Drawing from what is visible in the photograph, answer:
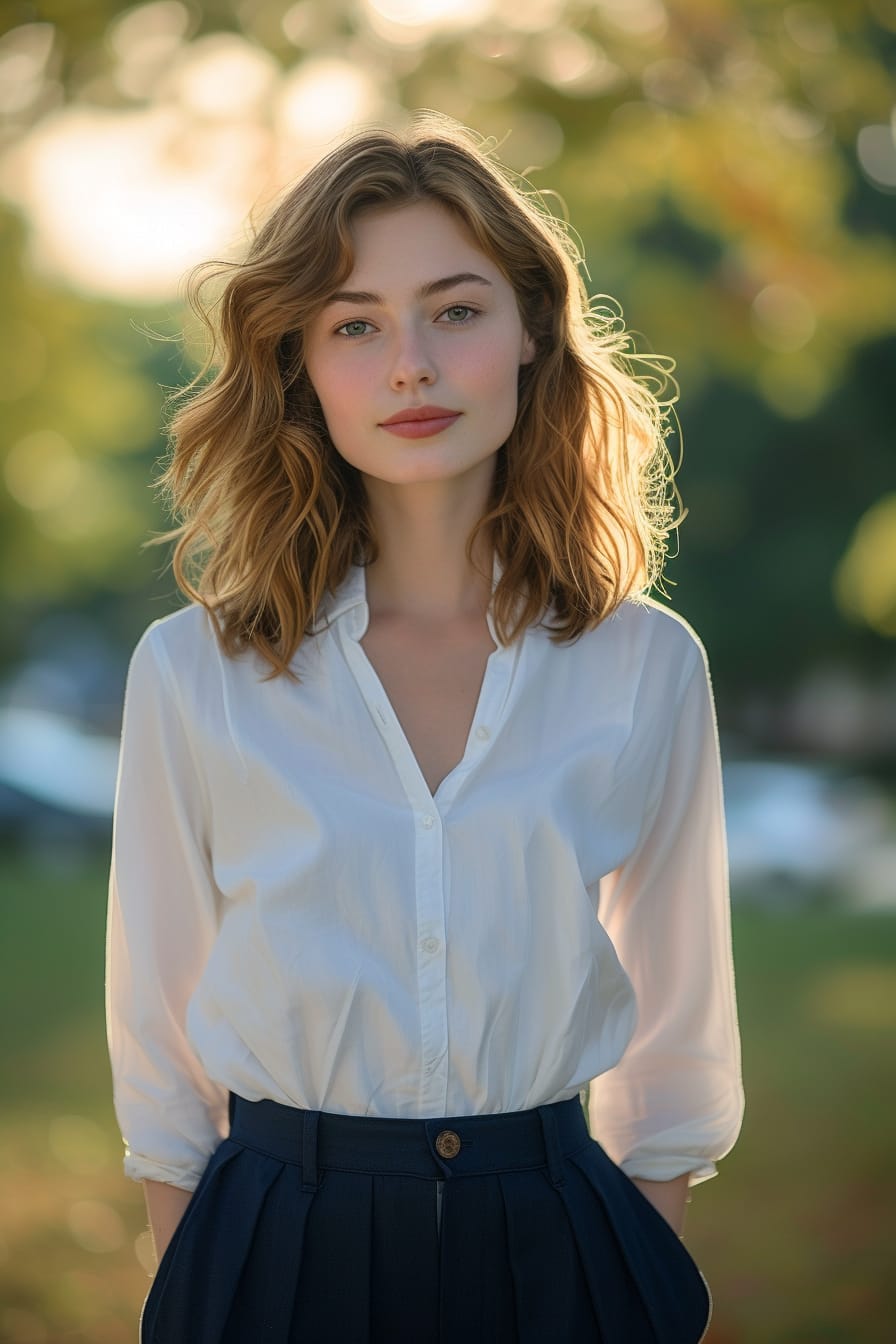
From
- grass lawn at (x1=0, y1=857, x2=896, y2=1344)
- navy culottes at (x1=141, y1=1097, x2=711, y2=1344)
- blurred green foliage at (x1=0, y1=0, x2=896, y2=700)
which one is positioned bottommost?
grass lawn at (x1=0, y1=857, x2=896, y2=1344)

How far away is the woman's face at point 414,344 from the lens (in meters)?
2.24

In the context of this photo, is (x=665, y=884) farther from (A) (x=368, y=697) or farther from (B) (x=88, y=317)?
(B) (x=88, y=317)

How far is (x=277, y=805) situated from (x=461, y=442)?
580 millimetres

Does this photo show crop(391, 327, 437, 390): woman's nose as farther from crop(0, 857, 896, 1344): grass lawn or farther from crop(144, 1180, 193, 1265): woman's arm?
crop(0, 857, 896, 1344): grass lawn

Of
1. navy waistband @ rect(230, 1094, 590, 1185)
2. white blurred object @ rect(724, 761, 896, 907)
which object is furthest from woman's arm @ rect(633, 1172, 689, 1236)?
white blurred object @ rect(724, 761, 896, 907)

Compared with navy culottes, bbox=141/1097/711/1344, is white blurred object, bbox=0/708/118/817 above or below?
above

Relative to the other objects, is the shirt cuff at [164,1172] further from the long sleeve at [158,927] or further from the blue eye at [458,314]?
the blue eye at [458,314]

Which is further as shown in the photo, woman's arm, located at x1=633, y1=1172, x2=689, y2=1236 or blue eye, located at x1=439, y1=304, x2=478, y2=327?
woman's arm, located at x1=633, y1=1172, x2=689, y2=1236

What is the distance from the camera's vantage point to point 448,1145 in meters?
2.10

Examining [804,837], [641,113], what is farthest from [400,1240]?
[804,837]

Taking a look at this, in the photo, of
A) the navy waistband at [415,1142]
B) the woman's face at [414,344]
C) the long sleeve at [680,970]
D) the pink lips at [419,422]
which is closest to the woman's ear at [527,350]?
the woman's face at [414,344]

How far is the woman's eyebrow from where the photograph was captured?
2250mm

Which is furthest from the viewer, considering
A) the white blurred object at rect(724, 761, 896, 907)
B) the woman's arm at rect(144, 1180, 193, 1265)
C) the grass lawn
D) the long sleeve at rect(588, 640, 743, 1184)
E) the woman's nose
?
the white blurred object at rect(724, 761, 896, 907)

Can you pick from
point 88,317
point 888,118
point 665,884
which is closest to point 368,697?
point 665,884
